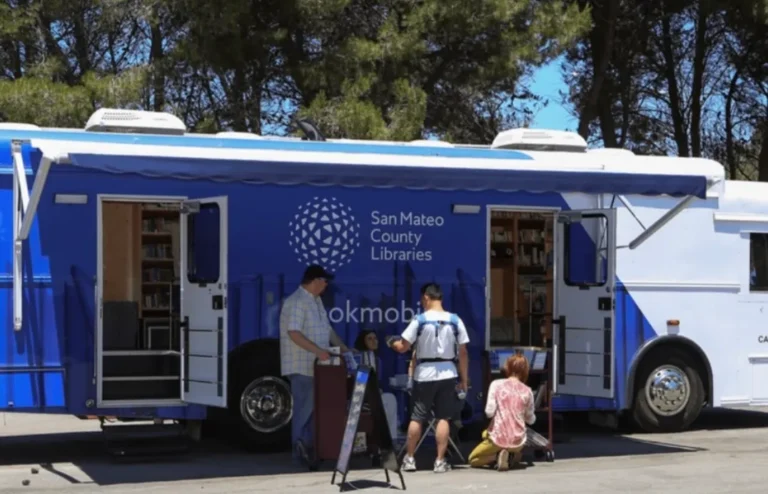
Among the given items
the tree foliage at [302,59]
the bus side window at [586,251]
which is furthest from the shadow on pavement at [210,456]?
the tree foliage at [302,59]

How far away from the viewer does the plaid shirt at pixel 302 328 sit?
1138 cm

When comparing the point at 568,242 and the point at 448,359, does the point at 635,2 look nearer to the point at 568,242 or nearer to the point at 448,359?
the point at 568,242

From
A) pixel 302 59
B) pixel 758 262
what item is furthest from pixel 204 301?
pixel 302 59

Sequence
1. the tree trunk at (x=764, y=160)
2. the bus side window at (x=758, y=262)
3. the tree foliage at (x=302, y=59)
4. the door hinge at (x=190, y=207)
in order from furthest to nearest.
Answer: the tree trunk at (x=764, y=160), the tree foliage at (x=302, y=59), the bus side window at (x=758, y=262), the door hinge at (x=190, y=207)

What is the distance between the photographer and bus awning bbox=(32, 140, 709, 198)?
406 inches

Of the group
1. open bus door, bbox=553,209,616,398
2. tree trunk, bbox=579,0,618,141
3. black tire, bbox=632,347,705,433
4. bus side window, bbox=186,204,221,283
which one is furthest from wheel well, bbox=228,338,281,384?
tree trunk, bbox=579,0,618,141

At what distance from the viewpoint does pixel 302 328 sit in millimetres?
11367

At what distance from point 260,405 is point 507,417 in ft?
8.25

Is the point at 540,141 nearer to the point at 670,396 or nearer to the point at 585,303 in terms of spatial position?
the point at 585,303

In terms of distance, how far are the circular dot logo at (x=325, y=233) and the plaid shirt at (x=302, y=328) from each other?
4.02 feet

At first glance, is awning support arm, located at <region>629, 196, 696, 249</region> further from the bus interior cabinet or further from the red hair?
the bus interior cabinet

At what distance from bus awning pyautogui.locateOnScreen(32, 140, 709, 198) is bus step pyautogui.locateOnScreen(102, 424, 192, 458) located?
288cm

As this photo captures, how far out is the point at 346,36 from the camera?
20.8 m

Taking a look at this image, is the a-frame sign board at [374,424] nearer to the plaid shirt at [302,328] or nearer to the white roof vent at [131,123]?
the plaid shirt at [302,328]
